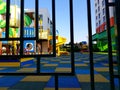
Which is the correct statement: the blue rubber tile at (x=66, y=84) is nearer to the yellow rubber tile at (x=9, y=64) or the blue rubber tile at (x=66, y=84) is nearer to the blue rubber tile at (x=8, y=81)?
the blue rubber tile at (x=8, y=81)

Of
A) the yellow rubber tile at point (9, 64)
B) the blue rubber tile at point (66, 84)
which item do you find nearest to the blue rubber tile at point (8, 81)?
the blue rubber tile at point (66, 84)

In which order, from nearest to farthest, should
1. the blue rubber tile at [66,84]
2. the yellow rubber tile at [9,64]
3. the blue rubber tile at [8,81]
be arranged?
the blue rubber tile at [66,84] < the blue rubber tile at [8,81] < the yellow rubber tile at [9,64]

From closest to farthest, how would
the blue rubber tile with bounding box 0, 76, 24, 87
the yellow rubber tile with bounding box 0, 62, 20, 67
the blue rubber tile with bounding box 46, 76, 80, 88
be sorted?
the blue rubber tile with bounding box 46, 76, 80, 88
the blue rubber tile with bounding box 0, 76, 24, 87
the yellow rubber tile with bounding box 0, 62, 20, 67

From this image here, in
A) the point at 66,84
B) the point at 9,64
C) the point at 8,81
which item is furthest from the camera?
the point at 9,64

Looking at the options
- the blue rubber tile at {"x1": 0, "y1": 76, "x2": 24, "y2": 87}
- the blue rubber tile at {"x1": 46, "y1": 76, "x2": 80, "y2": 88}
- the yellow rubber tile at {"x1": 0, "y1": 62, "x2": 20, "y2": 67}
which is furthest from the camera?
the yellow rubber tile at {"x1": 0, "y1": 62, "x2": 20, "y2": 67}

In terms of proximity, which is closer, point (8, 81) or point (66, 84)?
point (66, 84)

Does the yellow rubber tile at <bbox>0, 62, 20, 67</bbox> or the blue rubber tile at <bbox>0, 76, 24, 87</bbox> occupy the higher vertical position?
the yellow rubber tile at <bbox>0, 62, 20, 67</bbox>

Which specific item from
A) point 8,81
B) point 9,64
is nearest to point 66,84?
point 8,81

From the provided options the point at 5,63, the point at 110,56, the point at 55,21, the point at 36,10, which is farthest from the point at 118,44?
the point at 5,63

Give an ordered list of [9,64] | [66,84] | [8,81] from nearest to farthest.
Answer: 1. [66,84]
2. [8,81]
3. [9,64]

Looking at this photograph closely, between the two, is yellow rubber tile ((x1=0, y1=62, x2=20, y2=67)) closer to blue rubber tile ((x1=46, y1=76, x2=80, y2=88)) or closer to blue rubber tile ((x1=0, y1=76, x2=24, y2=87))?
blue rubber tile ((x1=0, y1=76, x2=24, y2=87))

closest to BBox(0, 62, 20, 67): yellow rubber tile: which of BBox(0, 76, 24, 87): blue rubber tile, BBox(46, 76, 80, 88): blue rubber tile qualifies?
BBox(0, 76, 24, 87): blue rubber tile

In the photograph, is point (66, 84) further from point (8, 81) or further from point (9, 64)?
point (9, 64)

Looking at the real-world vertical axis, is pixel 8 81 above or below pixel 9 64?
below
